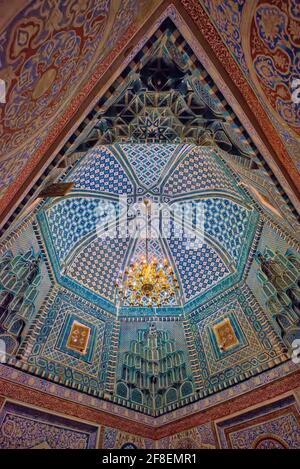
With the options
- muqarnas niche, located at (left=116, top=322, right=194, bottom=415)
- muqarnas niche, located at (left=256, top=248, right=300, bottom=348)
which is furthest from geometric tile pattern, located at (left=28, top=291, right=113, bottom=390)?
muqarnas niche, located at (left=256, top=248, right=300, bottom=348)

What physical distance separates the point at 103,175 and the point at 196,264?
150 inches

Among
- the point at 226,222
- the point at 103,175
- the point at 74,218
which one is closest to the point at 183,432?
the point at 226,222

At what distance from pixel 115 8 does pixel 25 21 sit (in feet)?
3.92

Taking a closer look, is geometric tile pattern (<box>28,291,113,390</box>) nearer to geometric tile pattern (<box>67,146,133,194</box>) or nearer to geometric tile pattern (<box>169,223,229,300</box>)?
geometric tile pattern (<box>169,223,229,300</box>)

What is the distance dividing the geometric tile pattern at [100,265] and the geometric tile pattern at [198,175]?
2.35 m

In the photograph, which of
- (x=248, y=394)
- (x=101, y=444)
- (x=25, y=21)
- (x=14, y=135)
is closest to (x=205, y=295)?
(x=248, y=394)

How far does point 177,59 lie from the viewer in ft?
11.8

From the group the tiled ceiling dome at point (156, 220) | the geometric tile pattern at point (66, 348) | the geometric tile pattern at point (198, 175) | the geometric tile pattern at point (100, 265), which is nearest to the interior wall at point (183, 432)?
the geometric tile pattern at point (66, 348)

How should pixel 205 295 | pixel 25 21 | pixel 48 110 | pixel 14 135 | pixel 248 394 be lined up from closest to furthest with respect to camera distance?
pixel 25 21, pixel 14 135, pixel 48 110, pixel 248 394, pixel 205 295

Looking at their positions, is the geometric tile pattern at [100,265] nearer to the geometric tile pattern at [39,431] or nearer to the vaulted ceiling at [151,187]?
the vaulted ceiling at [151,187]

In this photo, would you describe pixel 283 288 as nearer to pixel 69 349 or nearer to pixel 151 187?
pixel 151 187

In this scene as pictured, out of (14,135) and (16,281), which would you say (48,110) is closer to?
(14,135)

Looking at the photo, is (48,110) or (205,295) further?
(205,295)
